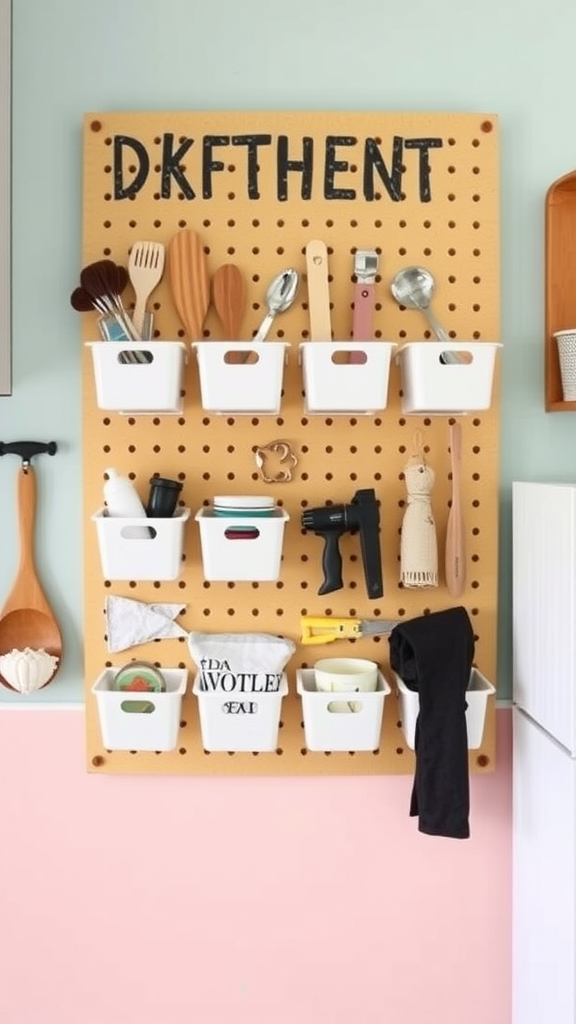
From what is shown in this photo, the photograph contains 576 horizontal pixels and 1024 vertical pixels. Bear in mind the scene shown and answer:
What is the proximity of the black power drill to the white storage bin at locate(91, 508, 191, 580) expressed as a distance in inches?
8.0

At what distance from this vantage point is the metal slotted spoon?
1.39m

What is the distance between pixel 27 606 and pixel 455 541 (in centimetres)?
70

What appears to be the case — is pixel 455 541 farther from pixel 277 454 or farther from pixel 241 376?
pixel 241 376

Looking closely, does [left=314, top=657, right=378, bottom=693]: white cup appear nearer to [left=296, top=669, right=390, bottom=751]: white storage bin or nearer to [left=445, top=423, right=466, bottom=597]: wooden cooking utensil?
[left=296, top=669, right=390, bottom=751]: white storage bin

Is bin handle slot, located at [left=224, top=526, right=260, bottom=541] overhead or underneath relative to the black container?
underneath

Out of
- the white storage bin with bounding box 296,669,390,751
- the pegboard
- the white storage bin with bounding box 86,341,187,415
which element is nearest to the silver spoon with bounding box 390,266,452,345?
the pegboard

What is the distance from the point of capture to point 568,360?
136 cm

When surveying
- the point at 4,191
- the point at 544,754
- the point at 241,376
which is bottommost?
the point at 544,754

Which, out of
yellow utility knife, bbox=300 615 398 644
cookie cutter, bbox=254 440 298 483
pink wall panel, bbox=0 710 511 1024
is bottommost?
pink wall panel, bbox=0 710 511 1024

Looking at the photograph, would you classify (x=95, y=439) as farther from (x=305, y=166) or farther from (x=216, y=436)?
(x=305, y=166)

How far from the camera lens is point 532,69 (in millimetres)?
1431

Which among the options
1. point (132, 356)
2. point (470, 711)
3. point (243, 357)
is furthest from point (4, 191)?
point (470, 711)

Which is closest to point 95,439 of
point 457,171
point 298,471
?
point 298,471

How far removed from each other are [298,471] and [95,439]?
329mm
